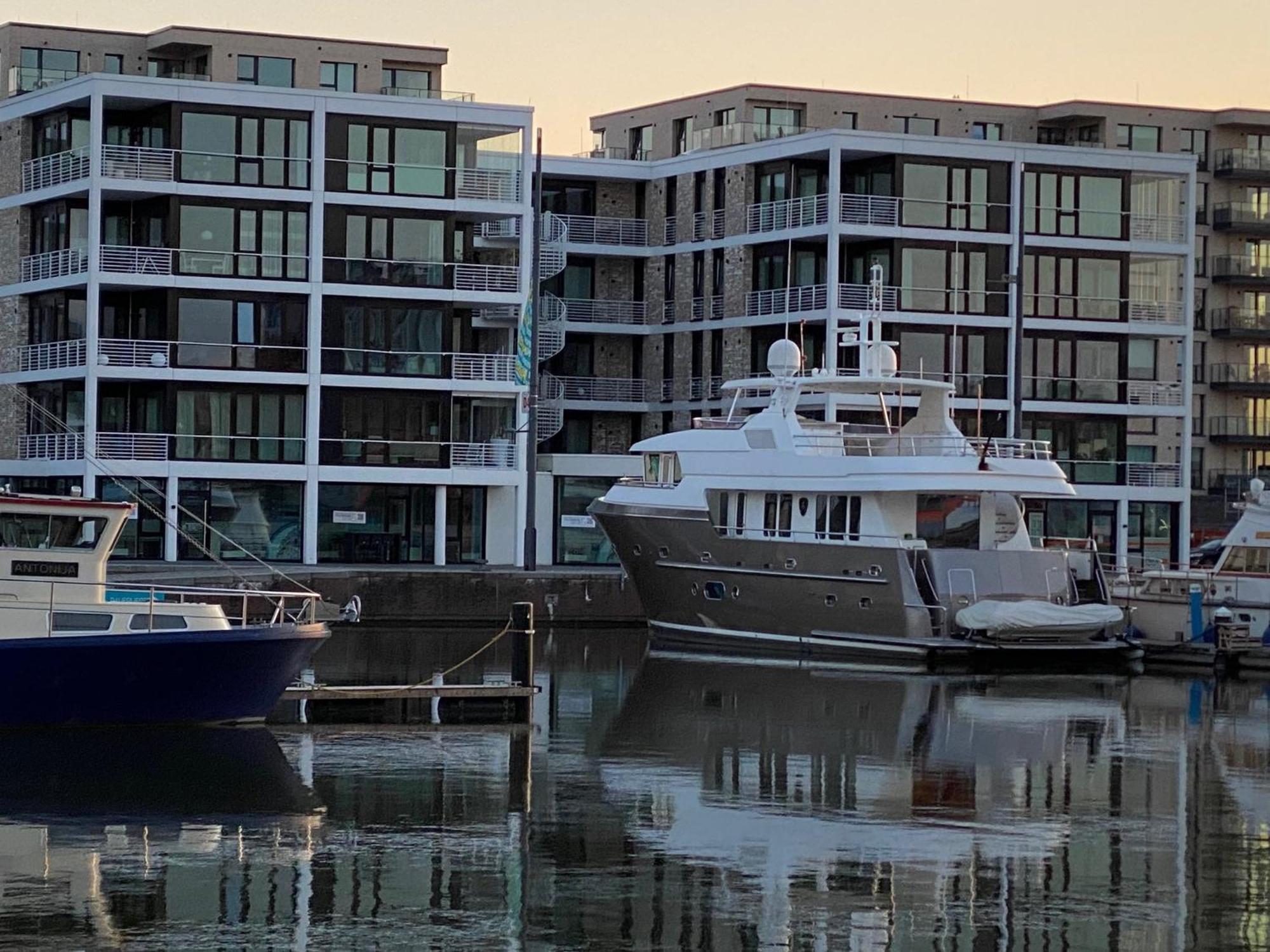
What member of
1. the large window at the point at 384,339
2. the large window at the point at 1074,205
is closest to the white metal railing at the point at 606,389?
the large window at the point at 384,339

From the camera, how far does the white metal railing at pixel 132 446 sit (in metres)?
→ 61.4

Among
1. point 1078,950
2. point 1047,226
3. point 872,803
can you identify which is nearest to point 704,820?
point 872,803

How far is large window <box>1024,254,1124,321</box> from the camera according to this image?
7006cm

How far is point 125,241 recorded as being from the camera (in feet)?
207

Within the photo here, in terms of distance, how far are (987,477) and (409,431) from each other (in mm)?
24443

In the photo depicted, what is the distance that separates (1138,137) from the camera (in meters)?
96.2

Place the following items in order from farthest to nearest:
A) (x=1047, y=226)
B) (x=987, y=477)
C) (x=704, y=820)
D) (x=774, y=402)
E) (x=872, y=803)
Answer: (x=1047, y=226)
(x=774, y=402)
(x=987, y=477)
(x=872, y=803)
(x=704, y=820)

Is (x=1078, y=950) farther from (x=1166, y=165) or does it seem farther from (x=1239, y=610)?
(x=1166, y=165)

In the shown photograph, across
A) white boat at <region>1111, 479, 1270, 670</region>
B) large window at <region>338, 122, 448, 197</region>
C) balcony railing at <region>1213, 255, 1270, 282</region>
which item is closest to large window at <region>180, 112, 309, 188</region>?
A: large window at <region>338, 122, 448, 197</region>

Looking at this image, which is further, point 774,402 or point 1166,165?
point 1166,165

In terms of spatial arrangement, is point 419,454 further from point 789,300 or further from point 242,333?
point 789,300

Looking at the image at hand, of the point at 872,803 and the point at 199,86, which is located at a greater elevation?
the point at 199,86

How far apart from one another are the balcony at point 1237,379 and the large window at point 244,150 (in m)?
45.2

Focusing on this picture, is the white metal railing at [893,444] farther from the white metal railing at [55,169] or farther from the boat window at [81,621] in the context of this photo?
the white metal railing at [55,169]
